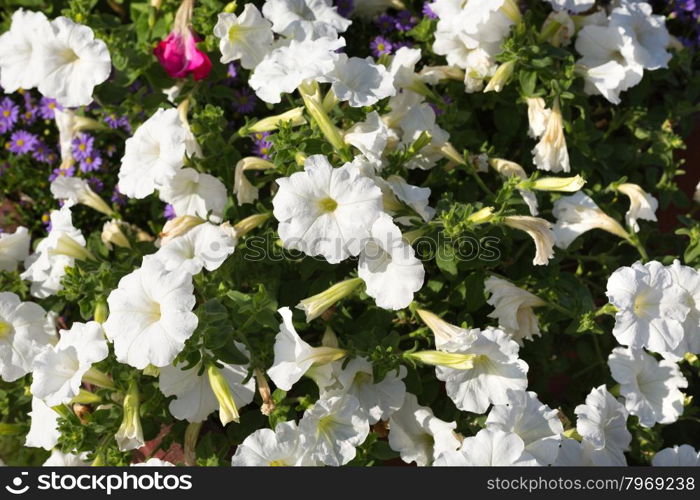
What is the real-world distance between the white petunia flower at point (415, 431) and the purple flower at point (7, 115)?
184 cm

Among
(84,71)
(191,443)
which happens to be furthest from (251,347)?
(84,71)

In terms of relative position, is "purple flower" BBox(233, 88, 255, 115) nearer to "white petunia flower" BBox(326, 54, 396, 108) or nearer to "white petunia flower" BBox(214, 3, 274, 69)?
"white petunia flower" BBox(214, 3, 274, 69)

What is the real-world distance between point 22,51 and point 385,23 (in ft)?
4.18

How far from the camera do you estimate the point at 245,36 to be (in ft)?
7.64

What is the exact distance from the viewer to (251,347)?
204 centimetres

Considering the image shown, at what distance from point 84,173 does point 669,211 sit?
2181mm

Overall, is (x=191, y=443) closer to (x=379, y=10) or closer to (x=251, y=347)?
(x=251, y=347)

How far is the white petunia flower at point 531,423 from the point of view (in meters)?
1.86

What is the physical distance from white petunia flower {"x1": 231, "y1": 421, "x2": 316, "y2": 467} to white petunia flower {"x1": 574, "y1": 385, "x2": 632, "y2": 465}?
2.46ft

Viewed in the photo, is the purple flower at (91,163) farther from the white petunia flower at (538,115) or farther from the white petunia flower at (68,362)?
the white petunia flower at (538,115)

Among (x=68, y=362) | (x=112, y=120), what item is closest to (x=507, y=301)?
(x=68, y=362)

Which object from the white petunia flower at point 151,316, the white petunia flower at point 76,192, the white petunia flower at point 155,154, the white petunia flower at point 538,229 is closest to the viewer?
the white petunia flower at point 151,316

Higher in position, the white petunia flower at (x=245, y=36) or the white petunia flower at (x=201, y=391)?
the white petunia flower at (x=245, y=36)

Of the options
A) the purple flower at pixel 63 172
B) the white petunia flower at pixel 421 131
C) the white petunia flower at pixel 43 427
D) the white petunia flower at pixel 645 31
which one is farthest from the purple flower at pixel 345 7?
the white petunia flower at pixel 43 427
